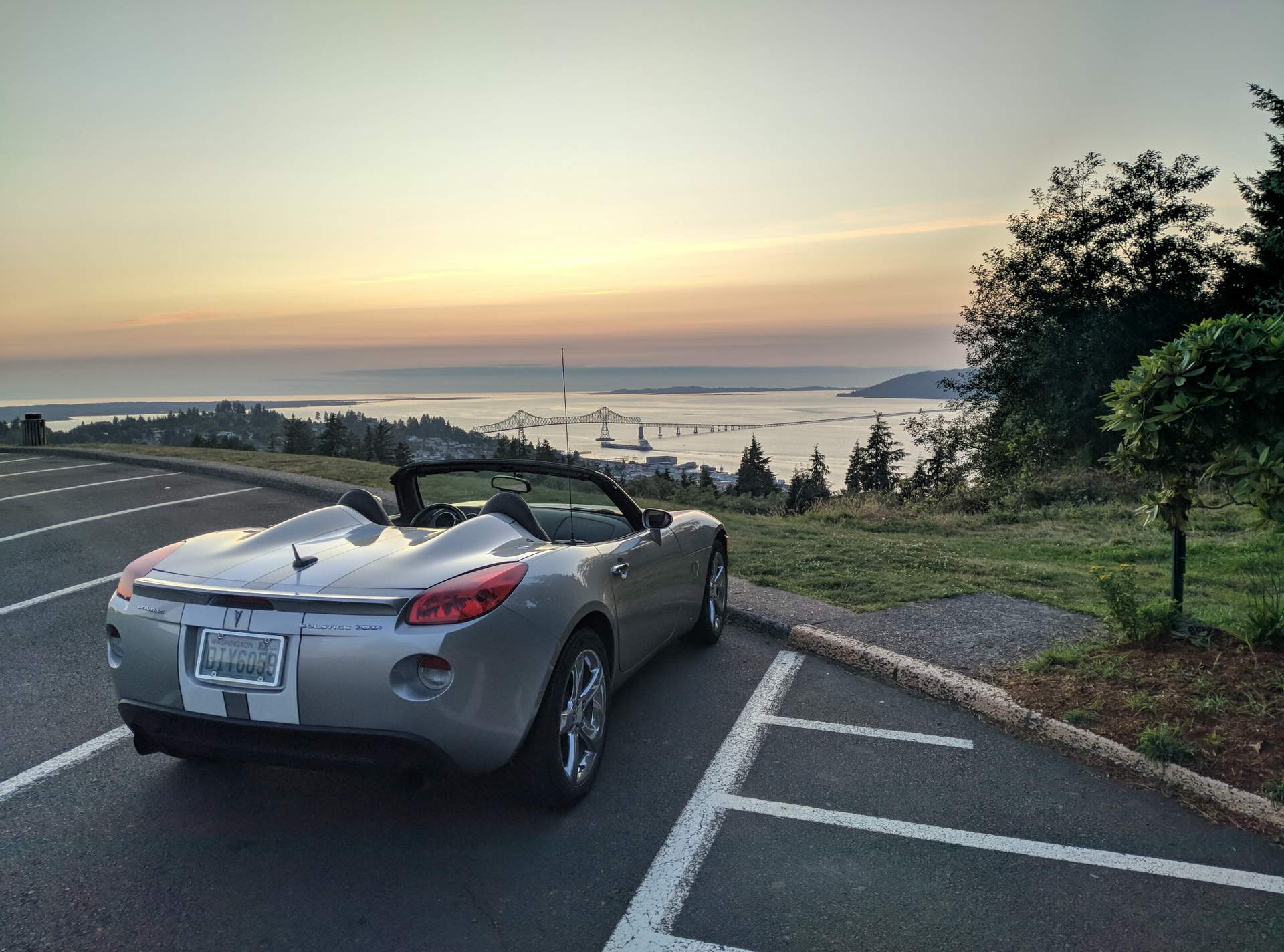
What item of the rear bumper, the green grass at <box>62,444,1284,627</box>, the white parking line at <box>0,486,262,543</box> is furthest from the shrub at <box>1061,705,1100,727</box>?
the white parking line at <box>0,486,262,543</box>

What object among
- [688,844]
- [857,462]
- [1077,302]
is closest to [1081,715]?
[688,844]

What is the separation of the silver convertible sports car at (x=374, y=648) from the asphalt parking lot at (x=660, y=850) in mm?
299

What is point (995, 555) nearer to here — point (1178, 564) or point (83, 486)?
point (1178, 564)

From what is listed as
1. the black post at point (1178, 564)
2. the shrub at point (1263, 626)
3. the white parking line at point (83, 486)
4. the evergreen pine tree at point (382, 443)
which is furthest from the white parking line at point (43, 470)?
the evergreen pine tree at point (382, 443)

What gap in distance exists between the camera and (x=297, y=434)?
40188 mm

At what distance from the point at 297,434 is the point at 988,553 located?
120ft

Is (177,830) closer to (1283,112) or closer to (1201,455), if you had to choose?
(1201,455)

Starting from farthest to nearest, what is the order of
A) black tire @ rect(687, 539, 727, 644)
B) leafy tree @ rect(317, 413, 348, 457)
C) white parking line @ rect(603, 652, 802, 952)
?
leafy tree @ rect(317, 413, 348, 457) → black tire @ rect(687, 539, 727, 644) → white parking line @ rect(603, 652, 802, 952)

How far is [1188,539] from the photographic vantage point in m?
9.99

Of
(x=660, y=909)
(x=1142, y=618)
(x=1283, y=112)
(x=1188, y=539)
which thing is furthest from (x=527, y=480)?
(x=1283, y=112)

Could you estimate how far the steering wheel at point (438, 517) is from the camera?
4535 millimetres

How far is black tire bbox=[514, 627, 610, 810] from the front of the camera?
3258mm

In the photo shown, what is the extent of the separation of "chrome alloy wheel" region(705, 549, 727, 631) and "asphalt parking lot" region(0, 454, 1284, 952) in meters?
1.10

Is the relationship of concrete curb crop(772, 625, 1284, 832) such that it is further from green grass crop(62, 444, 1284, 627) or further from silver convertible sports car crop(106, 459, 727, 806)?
silver convertible sports car crop(106, 459, 727, 806)
